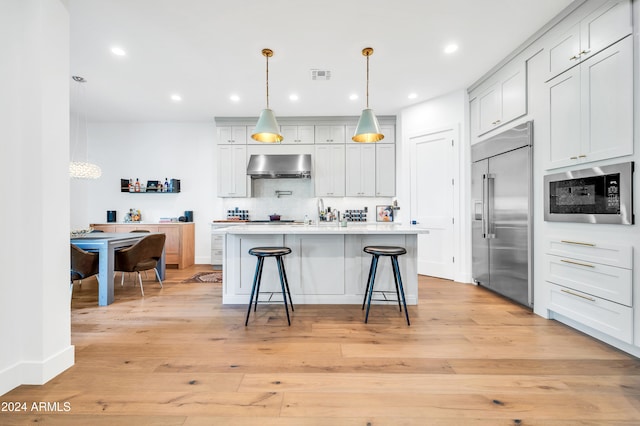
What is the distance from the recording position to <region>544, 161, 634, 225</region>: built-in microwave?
201 cm

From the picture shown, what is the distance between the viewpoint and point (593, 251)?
87.9 inches

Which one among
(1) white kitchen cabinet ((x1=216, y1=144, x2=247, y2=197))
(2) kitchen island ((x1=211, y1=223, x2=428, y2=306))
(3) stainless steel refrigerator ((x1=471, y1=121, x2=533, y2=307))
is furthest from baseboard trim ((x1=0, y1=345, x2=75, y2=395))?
(3) stainless steel refrigerator ((x1=471, y1=121, x2=533, y2=307))

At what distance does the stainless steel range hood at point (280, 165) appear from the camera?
516cm

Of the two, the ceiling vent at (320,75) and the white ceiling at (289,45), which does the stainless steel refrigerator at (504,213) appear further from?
the ceiling vent at (320,75)

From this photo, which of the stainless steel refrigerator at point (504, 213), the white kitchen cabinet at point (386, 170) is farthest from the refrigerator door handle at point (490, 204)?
the white kitchen cabinet at point (386, 170)

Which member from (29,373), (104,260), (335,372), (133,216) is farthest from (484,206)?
(133,216)

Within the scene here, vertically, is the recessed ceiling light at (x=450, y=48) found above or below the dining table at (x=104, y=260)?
above

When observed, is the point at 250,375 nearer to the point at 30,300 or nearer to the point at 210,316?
the point at 210,316

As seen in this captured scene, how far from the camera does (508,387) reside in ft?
5.44

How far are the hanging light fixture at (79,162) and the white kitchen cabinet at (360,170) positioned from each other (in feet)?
13.8

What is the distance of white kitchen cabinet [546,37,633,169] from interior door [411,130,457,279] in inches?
65.0

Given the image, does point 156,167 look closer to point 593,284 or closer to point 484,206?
point 484,206

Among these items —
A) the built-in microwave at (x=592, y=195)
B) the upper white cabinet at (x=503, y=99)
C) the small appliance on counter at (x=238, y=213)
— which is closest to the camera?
the built-in microwave at (x=592, y=195)

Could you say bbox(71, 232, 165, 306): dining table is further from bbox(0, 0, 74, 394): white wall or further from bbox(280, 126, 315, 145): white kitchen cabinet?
bbox(280, 126, 315, 145): white kitchen cabinet
